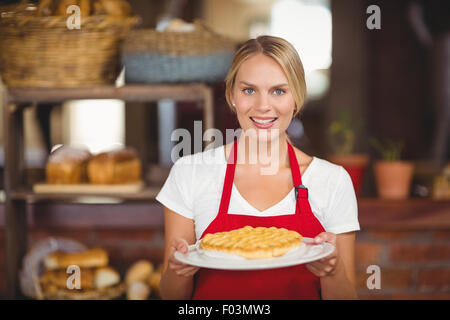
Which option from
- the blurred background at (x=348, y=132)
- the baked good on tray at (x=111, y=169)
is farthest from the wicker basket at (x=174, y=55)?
the baked good on tray at (x=111, y=169)

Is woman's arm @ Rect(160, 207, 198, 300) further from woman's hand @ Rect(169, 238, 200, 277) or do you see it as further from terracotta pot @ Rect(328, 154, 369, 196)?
terracotta pot @ Rect(328, 154, 369, 196)

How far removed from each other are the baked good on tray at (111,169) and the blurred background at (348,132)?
87mm

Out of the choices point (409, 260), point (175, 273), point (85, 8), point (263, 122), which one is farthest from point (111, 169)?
point (409, 260)

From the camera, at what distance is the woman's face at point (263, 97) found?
4.12ft

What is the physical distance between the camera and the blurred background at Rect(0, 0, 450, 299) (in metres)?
1.94

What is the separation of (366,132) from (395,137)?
307 mm

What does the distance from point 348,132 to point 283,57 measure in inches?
46.5

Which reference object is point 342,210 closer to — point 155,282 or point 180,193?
point 180,193

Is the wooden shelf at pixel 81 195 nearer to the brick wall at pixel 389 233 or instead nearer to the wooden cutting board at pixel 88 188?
the wooden cutting board at pixel 88 188

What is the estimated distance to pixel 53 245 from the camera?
7.18 ft

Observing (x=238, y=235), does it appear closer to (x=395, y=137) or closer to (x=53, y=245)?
(x=53, y=245)

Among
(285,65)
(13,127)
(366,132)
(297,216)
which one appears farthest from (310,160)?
(366,132)

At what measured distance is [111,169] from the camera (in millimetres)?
2111

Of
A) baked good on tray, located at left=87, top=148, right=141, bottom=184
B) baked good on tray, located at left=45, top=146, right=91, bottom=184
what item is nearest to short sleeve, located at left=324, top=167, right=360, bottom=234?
baked good on tray, located at left=87, top=148, right=141, bottom=184
